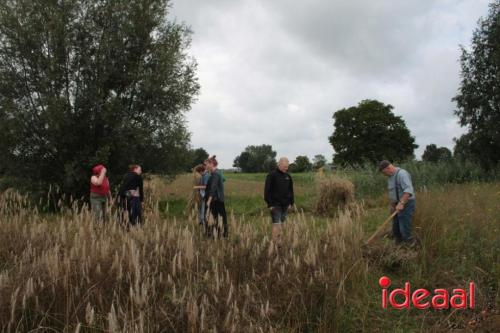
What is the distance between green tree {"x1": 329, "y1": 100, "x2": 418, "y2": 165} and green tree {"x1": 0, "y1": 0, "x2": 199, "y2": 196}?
120ft

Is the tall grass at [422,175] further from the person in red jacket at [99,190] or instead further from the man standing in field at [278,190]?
the person in red jacket at [99,190]

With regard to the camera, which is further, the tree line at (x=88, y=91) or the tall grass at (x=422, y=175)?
the tall grass at (x=422, y=175)

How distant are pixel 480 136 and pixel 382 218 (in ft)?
55.7

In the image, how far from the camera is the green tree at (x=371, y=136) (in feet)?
166

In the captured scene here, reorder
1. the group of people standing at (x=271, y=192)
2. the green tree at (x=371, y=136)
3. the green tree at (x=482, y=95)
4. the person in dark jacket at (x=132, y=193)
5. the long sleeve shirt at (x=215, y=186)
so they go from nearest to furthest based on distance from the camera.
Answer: the long sleeve shirt at (x=215, y=186) < the group of people standing at (x=271, y=192) < the person in dark jacket at (x=132, y=193) < the green tree at (x=482, y=95) < the green tree at (x=371, y=136)

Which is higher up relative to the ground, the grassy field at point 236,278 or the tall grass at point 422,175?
the tall grass at point 422,175

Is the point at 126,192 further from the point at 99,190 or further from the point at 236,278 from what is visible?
the point at 236,278

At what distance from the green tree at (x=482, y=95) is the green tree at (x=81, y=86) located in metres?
17.0

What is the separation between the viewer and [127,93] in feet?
57.5

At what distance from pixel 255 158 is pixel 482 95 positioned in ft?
272

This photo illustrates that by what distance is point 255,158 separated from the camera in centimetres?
10500

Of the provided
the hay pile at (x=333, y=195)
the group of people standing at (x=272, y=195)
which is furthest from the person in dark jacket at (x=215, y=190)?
the hay pile at (x=333, y=195)

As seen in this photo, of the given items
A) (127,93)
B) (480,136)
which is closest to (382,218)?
(127,93)

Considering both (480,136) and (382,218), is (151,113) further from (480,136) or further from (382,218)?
(480,136)
